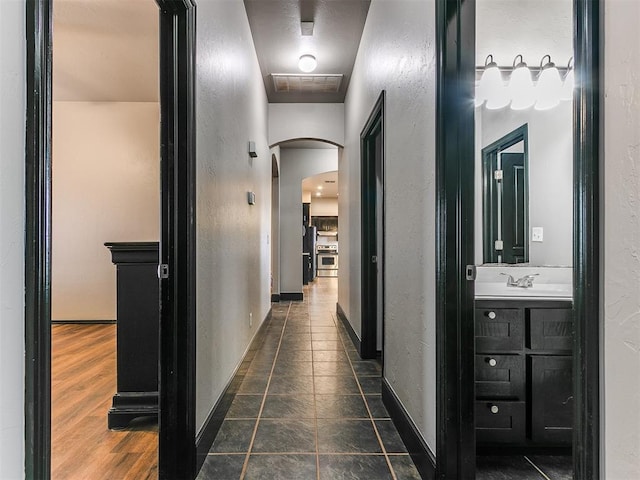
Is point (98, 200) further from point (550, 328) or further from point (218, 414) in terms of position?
point (550, 328)

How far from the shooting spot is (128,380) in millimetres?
2090

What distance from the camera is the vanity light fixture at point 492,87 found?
8.18 ft

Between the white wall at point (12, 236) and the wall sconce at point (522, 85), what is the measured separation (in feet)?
8.31

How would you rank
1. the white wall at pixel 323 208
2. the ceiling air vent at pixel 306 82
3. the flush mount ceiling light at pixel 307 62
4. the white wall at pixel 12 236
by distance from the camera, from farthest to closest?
the white wall at pixel 323 208, the ceiling air vent at pixel 306 82, the flush mount ceiling light at pixel 307 62, the white wall at pixel 12 236

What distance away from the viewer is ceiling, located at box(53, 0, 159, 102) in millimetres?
2940

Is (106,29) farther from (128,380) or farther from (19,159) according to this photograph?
(19,159)

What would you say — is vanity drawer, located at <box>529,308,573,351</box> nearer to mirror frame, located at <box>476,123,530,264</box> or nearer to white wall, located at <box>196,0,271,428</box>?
mirror frame, located at <box>476,123,530,264</box>

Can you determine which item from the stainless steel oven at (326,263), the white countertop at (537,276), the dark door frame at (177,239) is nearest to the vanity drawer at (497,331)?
the white countertop at (537,276)

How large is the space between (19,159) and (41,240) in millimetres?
158

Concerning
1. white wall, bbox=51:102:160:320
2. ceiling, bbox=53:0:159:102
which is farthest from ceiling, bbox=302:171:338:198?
ceiling, bbox=53:0:159:102
